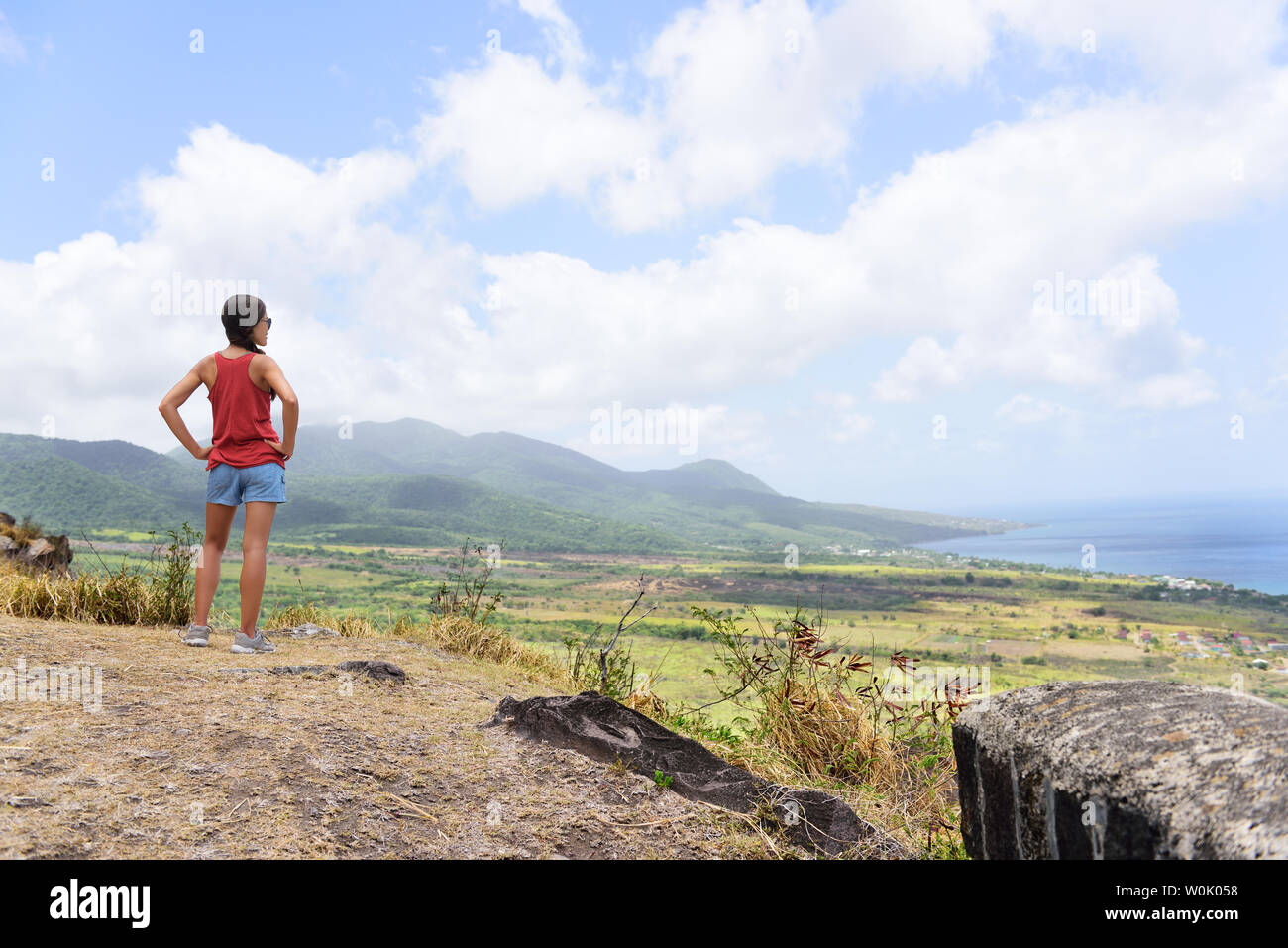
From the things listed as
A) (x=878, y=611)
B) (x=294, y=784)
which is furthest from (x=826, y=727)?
(x=878, y=611)

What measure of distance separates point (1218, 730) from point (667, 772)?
2425 millimetres

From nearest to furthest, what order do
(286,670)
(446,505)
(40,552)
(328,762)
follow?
(328,762), (286,670), (40,552), (446,505)

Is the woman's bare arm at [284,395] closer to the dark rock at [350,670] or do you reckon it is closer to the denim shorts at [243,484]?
the denim shorts at [243,484]

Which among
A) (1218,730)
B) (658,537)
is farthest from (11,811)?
(658,537)

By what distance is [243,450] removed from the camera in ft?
19.7

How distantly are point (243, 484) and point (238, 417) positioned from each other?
59 cm

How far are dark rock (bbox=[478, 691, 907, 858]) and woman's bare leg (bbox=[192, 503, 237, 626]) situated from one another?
3.39 meters

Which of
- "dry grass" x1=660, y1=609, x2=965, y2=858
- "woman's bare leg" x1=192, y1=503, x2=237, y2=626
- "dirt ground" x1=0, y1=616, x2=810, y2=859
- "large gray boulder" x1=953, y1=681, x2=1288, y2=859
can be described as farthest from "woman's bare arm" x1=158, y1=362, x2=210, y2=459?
"large gray boulder" x1=953, y1=681, x2=1288, y2=859

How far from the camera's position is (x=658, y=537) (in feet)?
243

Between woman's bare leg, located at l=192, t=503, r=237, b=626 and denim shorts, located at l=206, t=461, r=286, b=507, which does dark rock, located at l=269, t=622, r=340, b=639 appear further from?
denim shorts, located at l=206, t=461, r=286, b=507

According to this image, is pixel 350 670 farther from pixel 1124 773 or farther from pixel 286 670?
pixel 1124 773

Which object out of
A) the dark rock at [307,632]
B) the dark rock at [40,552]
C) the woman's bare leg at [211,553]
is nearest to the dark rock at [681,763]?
the woman's bare leg at [211,553]

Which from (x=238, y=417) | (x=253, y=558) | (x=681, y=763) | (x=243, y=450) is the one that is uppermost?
(x=238, y=417)
